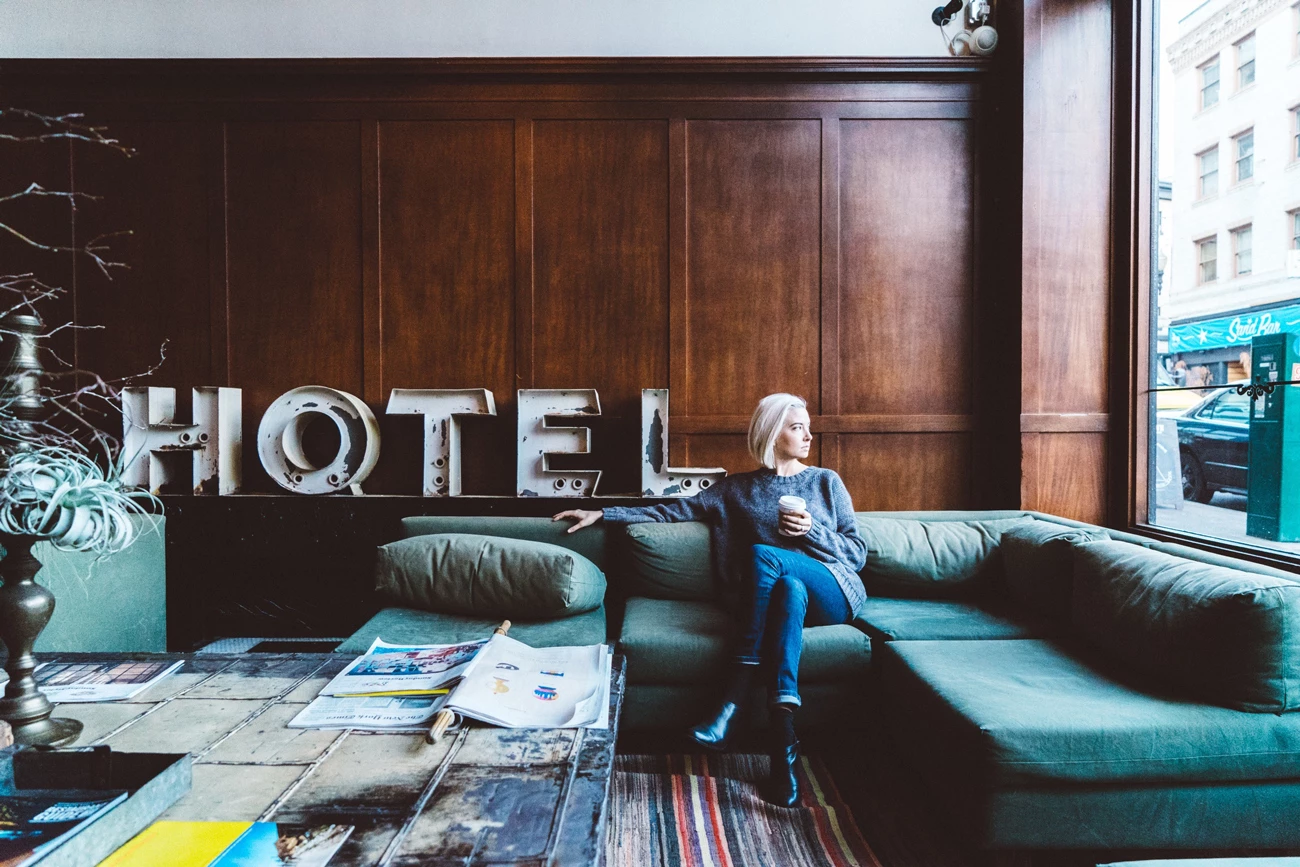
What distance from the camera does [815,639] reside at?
7.58 feet

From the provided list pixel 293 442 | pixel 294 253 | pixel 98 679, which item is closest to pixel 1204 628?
pixel 98 679

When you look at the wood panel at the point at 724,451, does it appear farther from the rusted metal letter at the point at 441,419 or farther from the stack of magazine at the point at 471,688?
the stack of magazine at the point at 471,688

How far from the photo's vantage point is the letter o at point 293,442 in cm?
323

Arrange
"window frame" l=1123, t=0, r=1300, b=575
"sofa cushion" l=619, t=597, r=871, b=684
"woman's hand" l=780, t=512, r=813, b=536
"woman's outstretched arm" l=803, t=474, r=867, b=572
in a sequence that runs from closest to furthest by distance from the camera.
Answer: "sofa cushion" l=619, t=597, r=871, b=684 < "woman's hand" l=780, t=512, r=813, b=536 < "woman's outstretched arm" l=803, t=474, r=867, b=572 < "window frame" l=1123, t=0, r=1300, b=575

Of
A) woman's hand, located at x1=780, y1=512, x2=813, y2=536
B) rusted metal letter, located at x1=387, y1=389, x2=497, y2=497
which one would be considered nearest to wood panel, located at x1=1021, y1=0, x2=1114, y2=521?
woman's hand, located at x1=780, y1=512, x2=813, y2=536

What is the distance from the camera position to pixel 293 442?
10.7ft

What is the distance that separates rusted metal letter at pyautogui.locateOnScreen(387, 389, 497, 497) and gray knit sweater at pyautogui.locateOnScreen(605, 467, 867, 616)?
85 centimetres

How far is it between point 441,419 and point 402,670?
1864 millimetres

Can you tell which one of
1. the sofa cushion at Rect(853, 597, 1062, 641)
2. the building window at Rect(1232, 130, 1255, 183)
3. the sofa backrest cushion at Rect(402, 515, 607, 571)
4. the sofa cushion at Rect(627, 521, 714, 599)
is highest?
the building window at Rect(1232, 130, 1255, 183)

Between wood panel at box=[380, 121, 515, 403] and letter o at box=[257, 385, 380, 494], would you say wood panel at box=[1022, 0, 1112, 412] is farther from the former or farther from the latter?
letter o at box=[257, 385, 380, 494]

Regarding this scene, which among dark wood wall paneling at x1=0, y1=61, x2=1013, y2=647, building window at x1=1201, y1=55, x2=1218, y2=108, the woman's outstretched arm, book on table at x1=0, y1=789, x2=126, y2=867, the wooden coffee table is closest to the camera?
book on table at x1=0, y1=789, x2=126, y2=867

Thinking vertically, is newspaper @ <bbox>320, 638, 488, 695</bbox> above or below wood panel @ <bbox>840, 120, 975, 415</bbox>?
below

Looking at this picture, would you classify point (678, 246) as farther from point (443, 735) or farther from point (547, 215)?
point (443, 735)

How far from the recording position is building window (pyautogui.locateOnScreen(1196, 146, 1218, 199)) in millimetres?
2672
